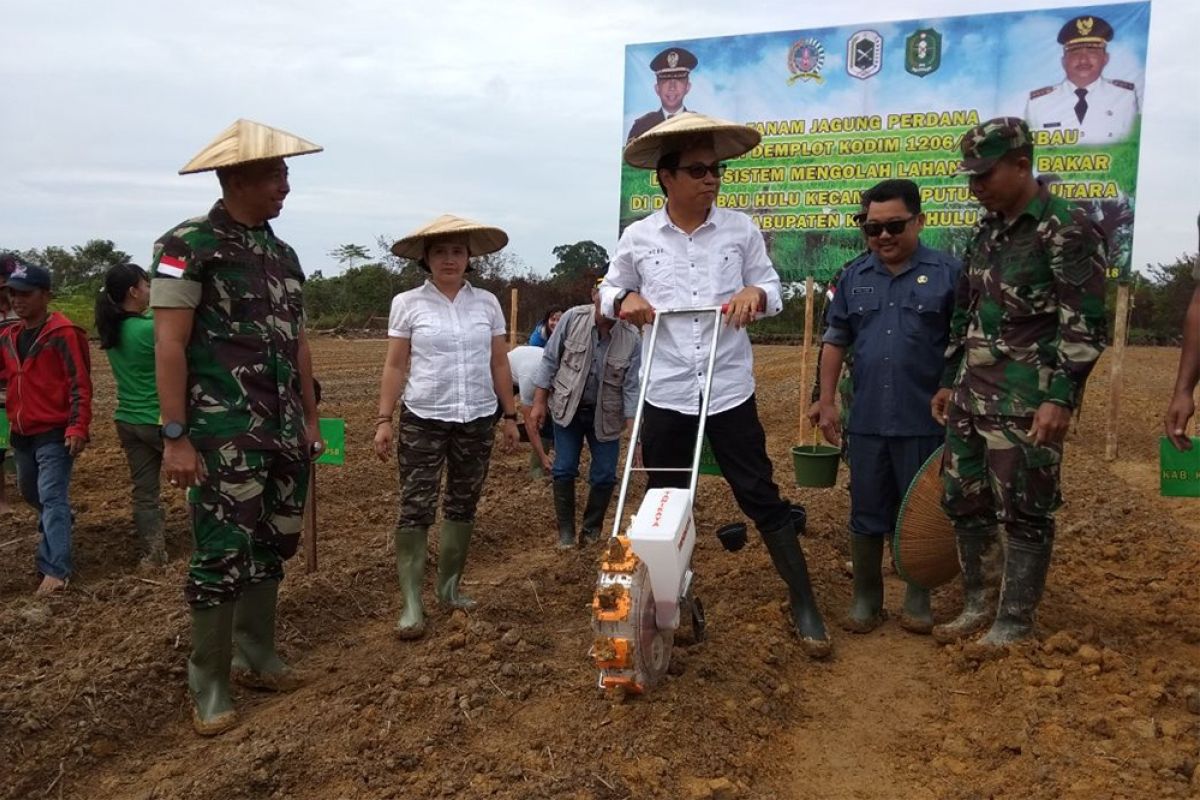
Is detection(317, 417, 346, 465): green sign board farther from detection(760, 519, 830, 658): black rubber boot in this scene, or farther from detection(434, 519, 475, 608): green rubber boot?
detection(760, 519, 830, 658): black rubber boot

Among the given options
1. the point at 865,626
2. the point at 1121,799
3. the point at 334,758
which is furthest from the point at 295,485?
the point at 1121,799

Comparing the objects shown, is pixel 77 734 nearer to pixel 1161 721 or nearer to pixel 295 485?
pixel 295 485

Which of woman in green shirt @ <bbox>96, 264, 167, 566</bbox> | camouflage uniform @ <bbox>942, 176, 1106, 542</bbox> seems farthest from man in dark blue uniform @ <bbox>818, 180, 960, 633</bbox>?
woman in green shirt @ <bbox>96, 264, 167, 566</bbox>

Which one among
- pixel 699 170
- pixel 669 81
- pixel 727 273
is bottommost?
pixel 727 273

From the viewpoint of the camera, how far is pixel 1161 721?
298 centimetres

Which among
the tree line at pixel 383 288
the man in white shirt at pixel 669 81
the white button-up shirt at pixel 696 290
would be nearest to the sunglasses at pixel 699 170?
the white button-up shirt at pixel 696 290

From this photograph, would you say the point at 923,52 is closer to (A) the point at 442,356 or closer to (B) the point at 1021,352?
(B) the point at 1021,352

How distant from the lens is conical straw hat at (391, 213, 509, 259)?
4.21 metres

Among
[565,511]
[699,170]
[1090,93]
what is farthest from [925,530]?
[1090,93]

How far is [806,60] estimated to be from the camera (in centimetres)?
1129

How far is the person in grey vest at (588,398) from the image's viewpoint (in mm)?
5914

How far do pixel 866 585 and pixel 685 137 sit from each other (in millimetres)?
2143

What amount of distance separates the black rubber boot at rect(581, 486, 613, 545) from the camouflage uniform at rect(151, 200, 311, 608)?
2.76 metres

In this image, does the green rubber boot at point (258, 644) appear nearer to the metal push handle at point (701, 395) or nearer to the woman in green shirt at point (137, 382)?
the metal push handle at point (701, 395)
